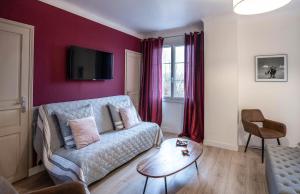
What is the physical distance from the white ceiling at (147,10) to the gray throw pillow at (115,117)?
1651 mm

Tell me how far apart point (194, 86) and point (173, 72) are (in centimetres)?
68

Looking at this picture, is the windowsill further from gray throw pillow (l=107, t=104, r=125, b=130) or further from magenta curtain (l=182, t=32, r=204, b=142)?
gray throw pillow (l=107, t=104, r=125, b=130)

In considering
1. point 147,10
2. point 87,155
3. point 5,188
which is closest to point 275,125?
point 147,10

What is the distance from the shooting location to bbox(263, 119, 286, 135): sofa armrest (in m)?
2.96

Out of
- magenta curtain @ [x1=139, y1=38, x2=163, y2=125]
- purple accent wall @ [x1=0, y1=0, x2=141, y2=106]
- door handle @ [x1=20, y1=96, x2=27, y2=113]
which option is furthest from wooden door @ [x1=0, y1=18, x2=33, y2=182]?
magenta curtain @ [x1=139, y1=38, x2=163, y2=125]

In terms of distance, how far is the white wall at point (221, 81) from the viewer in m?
3.39

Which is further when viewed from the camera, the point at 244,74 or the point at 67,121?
the point at 244,74

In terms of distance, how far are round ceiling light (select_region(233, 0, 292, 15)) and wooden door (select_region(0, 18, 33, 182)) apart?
2.48m

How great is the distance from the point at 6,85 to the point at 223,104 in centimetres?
A: 338

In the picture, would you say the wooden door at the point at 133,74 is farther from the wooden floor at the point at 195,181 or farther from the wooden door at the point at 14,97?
the wooden door at the point at 14,97

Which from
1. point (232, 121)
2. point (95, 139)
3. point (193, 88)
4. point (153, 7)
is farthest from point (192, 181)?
point (153, 7)

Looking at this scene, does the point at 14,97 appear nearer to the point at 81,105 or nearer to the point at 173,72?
the point at 81,105

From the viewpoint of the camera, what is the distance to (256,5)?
5.75 feet

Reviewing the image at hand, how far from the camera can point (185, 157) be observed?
2215 mm
